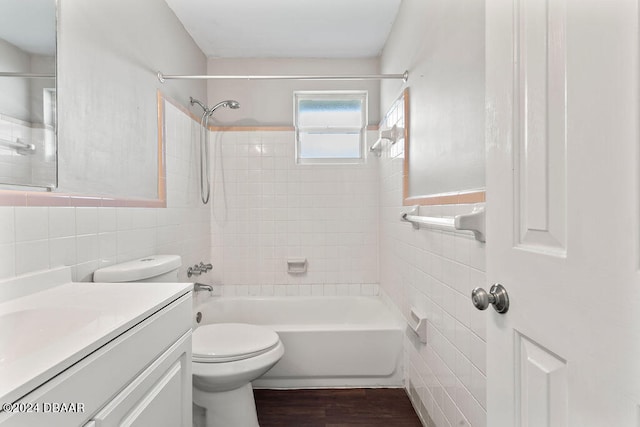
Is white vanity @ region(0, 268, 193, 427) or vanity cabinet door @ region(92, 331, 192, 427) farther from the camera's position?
Result: vanity cabinet door @ region(92, 331, 192, 427)

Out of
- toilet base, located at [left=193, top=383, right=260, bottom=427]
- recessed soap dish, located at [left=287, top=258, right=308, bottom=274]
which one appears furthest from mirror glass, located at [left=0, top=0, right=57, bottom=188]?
recessed soap dish, located at [left=287, top=258, right=308, bottom=274]

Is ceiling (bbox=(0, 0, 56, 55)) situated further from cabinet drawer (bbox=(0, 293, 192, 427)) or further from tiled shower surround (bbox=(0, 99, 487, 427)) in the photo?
cabinet drawer (bbox=(0, 293, 192, 427))

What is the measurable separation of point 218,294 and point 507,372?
2474mm

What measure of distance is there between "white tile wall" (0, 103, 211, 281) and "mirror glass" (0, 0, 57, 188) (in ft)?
0.45

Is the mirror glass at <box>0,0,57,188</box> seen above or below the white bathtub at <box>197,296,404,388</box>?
above

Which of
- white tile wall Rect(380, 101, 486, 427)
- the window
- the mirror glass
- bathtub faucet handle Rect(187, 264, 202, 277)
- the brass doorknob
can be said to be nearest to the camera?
the brass doorknob

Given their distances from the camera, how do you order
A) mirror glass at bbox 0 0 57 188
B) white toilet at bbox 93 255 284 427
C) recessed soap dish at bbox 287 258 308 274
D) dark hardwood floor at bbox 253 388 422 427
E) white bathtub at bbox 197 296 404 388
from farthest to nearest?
recessed soap dish at bbox 287 258 308 274 < white bathtub at bbox 197 296 404 388 < dark hardwood floor at bbox 253 388 422 427 < white toilet at bbox 93 255 284 427 < mirror glass at bbox 0 0 57 188

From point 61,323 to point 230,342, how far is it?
0.96 metres

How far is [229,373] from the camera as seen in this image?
152cm

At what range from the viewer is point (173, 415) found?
0.98 meters

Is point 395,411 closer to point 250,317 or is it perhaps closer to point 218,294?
point 250,317

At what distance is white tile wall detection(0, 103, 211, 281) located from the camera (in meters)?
1.00

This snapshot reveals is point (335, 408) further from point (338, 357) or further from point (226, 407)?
point (226, 407)

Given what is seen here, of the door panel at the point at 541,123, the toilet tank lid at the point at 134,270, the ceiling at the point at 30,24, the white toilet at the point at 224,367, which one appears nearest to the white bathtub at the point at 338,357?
the white toilet at the point at 224,367
